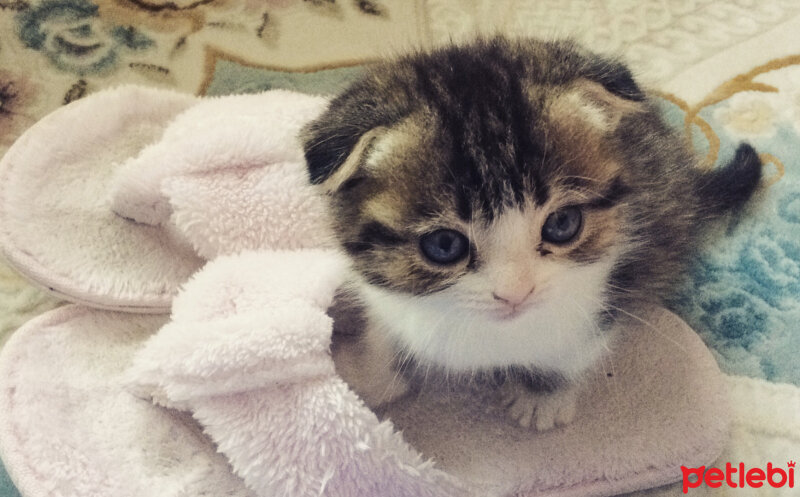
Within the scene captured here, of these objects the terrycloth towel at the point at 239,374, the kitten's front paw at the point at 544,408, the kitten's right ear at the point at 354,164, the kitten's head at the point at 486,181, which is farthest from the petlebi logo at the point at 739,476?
the kitten's right ear at the point at 354,164

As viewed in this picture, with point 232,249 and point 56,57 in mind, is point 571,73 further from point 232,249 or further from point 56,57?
point 56,57

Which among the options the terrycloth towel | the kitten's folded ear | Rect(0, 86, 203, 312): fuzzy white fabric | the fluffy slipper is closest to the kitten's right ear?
the kitten's folded ear

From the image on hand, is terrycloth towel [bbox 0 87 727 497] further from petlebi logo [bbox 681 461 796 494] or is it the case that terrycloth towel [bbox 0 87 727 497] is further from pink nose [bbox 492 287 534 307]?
pink nose [bbox 492 287 534 307]

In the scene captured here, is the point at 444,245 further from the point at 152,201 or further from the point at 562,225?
the point at 152,201

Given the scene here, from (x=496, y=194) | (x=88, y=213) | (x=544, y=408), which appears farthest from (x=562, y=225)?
(x=88, y=213)

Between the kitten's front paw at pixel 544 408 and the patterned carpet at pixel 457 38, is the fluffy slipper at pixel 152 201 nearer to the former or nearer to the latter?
the patterned carpet at pixel 457 38

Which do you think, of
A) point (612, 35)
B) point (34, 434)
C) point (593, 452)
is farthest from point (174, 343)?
point (612, 35)
